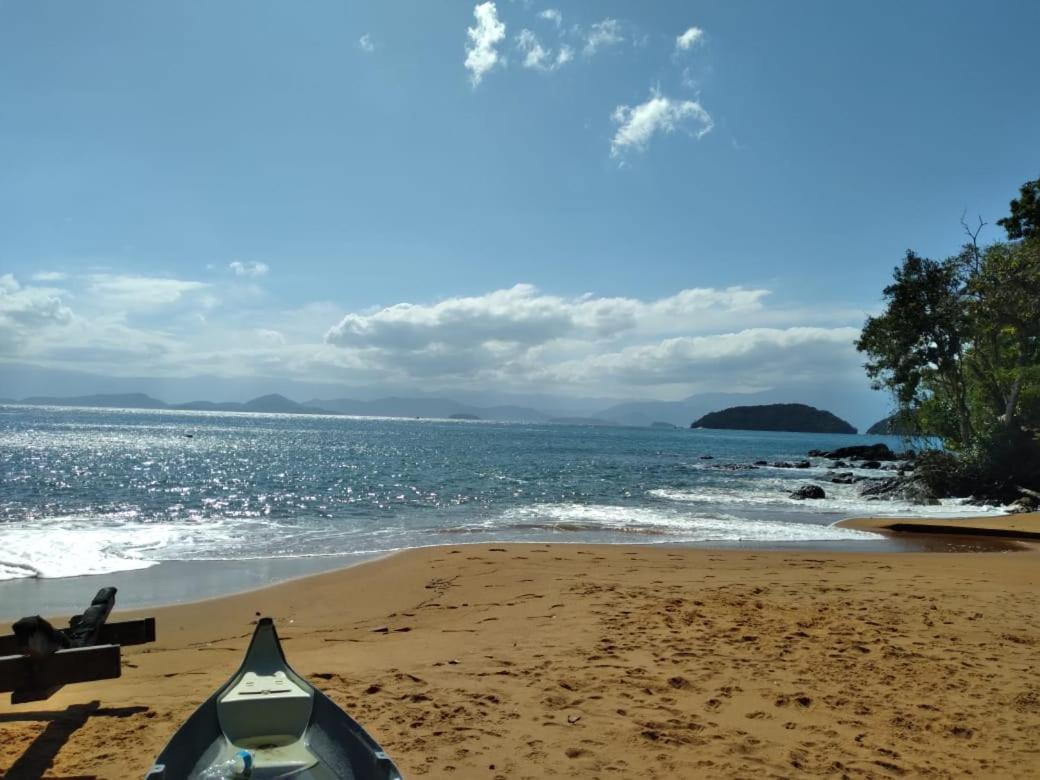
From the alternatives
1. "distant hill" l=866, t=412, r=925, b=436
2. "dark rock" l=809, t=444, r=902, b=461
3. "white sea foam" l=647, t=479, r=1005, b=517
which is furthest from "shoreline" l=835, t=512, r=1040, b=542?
"dark rock" l=809, t=444, r=902, b=461

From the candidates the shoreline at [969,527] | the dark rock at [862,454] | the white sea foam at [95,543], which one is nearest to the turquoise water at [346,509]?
the white sea foam at [95,543]

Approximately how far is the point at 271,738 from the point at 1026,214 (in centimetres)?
2853

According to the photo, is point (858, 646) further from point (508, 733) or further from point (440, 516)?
point (440, 516)

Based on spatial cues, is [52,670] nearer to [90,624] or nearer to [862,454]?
[90,624]

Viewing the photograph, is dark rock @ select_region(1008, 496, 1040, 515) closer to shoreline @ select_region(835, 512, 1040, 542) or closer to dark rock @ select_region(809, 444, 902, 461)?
shoreline @ select_region(835, 512, 1040, 542)

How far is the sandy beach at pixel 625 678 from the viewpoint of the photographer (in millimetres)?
4805

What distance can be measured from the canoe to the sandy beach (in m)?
0.64

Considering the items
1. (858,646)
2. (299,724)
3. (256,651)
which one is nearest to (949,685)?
(858,646)

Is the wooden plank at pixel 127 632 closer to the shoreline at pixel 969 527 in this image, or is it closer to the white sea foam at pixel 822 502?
the shoreline at pixel 969 527

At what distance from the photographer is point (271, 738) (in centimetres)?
446

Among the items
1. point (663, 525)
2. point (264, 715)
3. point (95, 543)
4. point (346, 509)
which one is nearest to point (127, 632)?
point (264, 715)

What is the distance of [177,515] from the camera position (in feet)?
70.8

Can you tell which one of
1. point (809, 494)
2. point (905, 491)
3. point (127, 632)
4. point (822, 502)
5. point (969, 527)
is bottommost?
point (822, 502)

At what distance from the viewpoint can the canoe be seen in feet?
13.0
